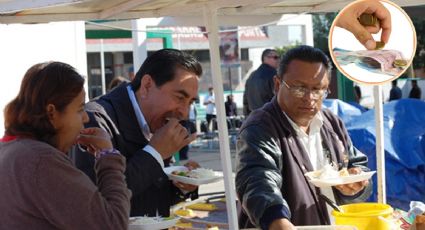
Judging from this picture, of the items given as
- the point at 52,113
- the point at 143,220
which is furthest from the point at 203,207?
the point at 52,113

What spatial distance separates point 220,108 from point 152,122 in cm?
29

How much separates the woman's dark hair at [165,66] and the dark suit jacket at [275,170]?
1.08ft

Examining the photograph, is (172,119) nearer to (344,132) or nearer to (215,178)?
(215,178)

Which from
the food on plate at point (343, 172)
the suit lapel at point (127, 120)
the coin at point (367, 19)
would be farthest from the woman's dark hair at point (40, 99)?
the coin at point (367, 19)

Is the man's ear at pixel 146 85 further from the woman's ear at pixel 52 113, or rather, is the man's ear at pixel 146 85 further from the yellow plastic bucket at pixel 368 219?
the yellow plastic bucket at pixel 368 219

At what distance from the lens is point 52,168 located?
6.54ft

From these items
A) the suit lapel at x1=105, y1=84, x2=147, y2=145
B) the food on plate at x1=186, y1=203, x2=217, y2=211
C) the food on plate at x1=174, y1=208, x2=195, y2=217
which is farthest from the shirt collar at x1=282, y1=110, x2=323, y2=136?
the food on plate at x1=186, y1=203, x2=217, y2=211

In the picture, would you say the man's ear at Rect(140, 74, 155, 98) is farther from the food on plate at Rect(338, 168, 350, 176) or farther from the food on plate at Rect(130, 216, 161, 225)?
the food on plate at Rect(338, 168, 350, 176)

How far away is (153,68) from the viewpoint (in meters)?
2.80

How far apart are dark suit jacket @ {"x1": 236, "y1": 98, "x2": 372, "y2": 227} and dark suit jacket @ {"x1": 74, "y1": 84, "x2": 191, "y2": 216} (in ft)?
0.89

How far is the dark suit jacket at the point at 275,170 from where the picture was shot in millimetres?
2709

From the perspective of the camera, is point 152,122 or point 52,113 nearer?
point 52,113

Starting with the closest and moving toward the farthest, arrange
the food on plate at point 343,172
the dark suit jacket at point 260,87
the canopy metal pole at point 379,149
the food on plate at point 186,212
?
1. the food on plate at point 343,172
2. the canopy metal pole at point 379,149
3. the food on plate at point 186,212
4. the dark suit jacket at point 260,87

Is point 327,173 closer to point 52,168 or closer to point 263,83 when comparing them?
point 52,168
